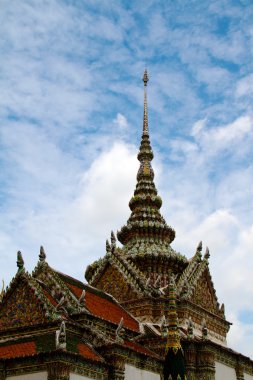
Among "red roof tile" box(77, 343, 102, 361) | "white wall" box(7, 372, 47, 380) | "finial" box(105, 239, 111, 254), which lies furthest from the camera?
"finial" box(105, 239, 111, 254)

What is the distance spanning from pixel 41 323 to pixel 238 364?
33.8ft

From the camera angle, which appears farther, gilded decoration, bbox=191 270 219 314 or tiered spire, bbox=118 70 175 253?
tiered spire, bbox=118 70 175 253

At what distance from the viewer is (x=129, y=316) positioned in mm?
28594

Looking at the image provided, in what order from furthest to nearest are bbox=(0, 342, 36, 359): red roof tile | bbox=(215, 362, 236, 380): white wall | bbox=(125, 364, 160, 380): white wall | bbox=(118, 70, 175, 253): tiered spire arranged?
bbox=(118, 70, 175, 253): tiered spire
bbox=(215, 362, 236, 380): white wall
bbox=(125, 364, 160, 380): white wall
bbox=(0, 342, 36, 359): red roof tile

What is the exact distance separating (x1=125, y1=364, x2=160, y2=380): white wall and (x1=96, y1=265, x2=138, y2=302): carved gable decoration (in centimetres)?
609

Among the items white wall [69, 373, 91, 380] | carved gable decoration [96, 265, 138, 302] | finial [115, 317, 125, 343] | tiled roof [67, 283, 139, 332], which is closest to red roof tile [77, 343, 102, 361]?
white wall [69, 373, 91, 380]

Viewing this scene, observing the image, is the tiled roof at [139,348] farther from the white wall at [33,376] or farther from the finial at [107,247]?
the finial at [107,247]

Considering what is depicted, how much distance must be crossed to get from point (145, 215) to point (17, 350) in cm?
1487

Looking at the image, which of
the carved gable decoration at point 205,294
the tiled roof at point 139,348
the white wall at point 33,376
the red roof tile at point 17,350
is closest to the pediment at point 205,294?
the carved gable decoration at point 205,294

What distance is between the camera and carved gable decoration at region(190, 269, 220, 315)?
30719mm

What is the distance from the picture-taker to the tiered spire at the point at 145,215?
33875 mm

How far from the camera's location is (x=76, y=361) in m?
20.0

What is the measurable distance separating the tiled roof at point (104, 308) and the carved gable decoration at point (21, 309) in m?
2.28

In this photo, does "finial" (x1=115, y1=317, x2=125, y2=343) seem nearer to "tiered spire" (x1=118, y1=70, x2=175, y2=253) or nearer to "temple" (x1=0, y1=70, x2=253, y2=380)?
"temple" (x1=0, y1=70, x2=253, y2=380)
